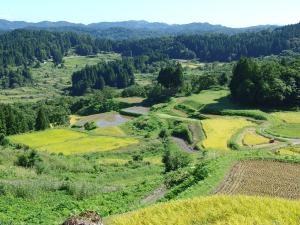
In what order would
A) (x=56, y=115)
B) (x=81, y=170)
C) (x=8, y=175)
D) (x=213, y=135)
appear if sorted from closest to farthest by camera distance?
(x=8, y=175) → (x=81, y=170) → (x=213, y=135) → (x=56, y=115)

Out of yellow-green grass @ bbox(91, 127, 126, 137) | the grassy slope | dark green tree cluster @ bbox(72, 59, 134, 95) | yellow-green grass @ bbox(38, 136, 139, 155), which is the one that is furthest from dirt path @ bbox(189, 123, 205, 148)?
dark green tree cluster @ bbox(72, 59, 134, 95)

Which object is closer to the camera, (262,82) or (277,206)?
(277,206)

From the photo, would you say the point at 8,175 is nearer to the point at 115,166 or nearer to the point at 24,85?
the point at 115,166

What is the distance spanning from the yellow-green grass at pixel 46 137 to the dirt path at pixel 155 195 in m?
35.9

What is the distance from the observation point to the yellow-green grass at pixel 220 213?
14680 millimetres

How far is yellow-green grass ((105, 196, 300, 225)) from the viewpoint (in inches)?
578

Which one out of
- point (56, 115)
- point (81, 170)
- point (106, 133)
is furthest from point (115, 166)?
point (56, 115)

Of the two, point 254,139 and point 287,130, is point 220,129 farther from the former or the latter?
point 287,130

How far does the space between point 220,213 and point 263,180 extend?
37.4ft

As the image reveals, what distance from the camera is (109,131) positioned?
70.4 m

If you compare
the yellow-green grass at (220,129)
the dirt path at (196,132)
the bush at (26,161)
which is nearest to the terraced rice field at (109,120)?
the dirt path at (196,132)

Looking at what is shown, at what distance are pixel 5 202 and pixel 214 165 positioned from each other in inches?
456

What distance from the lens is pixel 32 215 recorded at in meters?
22.6

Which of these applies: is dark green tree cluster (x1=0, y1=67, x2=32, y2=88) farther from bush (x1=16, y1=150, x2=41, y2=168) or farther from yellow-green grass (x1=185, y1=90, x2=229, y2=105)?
A: bush (x1=16, y1=150, x2=41, y2=168)
